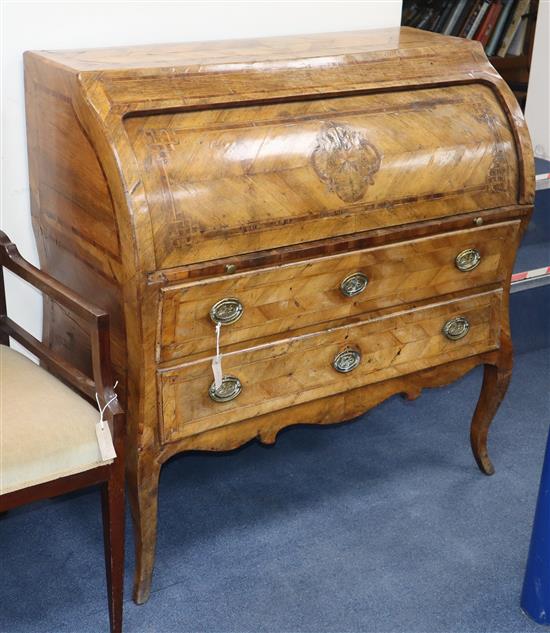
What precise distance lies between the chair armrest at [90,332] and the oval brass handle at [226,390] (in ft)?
0.82

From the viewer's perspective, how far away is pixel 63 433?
6.15 ft

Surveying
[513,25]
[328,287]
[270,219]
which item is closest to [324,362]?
[328,287]

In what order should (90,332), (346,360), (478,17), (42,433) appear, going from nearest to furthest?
(42,433), (90,332), (346,360), (478,17)

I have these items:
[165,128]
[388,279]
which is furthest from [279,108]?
[388,279]

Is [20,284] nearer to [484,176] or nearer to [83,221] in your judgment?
[83,221]

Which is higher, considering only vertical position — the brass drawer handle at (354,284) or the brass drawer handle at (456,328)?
the brass drawer handle at (354,284)

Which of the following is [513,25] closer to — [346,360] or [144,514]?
[346,360]

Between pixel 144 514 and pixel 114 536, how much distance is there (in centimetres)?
12

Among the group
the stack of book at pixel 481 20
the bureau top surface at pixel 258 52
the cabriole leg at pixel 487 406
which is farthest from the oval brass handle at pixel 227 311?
the stack of book at pixel 481 20

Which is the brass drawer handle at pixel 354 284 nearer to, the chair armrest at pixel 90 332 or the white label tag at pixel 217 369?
the white label tag at pixel 217 369

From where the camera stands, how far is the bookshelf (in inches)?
163

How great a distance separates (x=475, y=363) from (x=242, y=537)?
2.56 ft

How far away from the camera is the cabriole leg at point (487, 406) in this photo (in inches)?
104

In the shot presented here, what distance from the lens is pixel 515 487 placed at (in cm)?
270
